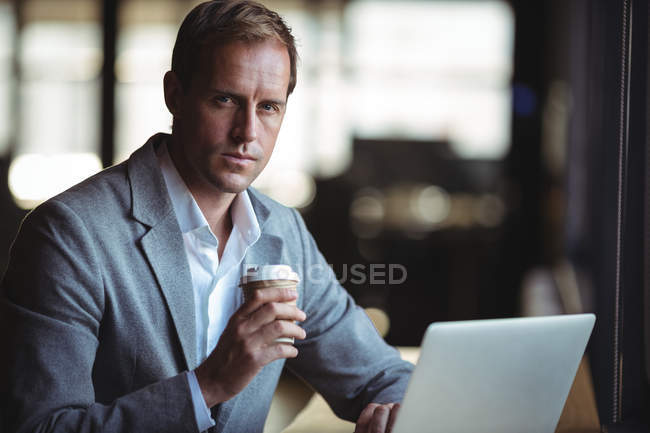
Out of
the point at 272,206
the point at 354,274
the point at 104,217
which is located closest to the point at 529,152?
the point at 354,274

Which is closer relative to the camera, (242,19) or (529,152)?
(242,19)

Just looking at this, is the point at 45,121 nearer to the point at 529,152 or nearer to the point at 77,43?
the point at 77,43

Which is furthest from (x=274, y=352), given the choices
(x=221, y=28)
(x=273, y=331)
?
(x=221, y=28)

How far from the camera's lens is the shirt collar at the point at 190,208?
1.50 meters

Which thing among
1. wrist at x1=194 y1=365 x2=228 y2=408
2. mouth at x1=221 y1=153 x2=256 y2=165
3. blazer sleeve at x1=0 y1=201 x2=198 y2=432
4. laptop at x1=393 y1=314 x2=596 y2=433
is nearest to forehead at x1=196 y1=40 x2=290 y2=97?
mouth at x1=221 y1=153 x2=256 y2=165

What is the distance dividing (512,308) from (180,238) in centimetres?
548

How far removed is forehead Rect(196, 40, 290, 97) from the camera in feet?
4.70

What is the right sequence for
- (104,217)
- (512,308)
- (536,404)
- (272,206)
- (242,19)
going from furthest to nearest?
(512,308) < (272,206) < (242,19) < (104,217) < (536,404)

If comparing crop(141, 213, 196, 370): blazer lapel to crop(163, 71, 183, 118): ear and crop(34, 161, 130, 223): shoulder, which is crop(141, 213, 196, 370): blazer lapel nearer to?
crop(34, 161, 130, 223): shoulder

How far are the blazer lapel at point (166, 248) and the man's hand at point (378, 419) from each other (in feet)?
1.07

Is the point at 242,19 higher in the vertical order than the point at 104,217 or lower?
higher

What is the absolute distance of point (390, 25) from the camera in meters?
7.19

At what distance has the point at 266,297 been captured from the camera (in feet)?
3.67

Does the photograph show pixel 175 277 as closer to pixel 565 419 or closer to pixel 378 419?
pixel 378 419
